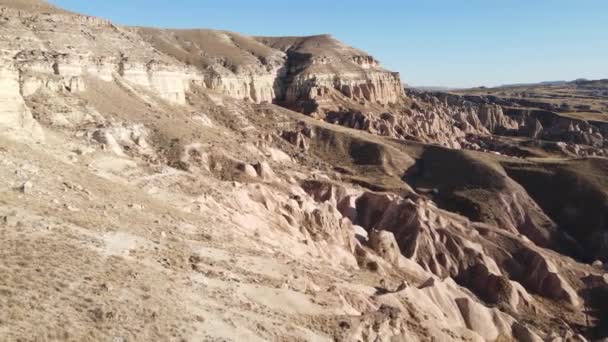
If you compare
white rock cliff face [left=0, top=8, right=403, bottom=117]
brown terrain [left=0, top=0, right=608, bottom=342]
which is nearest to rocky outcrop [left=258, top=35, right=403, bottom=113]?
white rock cliff face [left=0, top=8, right=403, bottom=117]

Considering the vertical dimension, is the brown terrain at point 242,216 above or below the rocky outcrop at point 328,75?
below

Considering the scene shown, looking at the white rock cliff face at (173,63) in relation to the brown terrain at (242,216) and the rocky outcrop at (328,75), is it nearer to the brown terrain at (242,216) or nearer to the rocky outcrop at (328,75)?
the rocky outcrop at (328,75)

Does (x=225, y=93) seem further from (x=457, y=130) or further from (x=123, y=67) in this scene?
(x=457, y=130)

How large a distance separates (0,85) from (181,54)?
57.8 metres

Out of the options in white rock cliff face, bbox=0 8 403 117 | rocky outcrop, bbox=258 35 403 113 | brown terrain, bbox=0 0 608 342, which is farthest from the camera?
rocky outcrop, bbox=258 35 403 113

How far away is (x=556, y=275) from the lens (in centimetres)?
3928

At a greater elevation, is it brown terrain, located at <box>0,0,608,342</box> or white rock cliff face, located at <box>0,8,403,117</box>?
white rock cliff face, located at <box>0,8,403,117</box>

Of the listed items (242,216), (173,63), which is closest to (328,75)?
(173,63)

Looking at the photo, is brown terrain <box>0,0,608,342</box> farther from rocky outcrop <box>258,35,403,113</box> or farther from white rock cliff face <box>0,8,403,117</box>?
rocky outcrop <box>258,35,403,113</box>

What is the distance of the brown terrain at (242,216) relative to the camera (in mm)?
14367

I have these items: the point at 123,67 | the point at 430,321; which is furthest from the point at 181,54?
the point at 430,321

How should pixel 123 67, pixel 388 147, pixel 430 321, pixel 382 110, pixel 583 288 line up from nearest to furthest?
1. pixel 430 321
2. pixel 583 288
3. pixel 123 67
4. pixel 388 147
5. pixel 382 110

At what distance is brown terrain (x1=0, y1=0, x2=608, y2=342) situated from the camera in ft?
47.1

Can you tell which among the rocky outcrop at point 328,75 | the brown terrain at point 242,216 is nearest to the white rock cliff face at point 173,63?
the rocky outcrop at point 328,75
